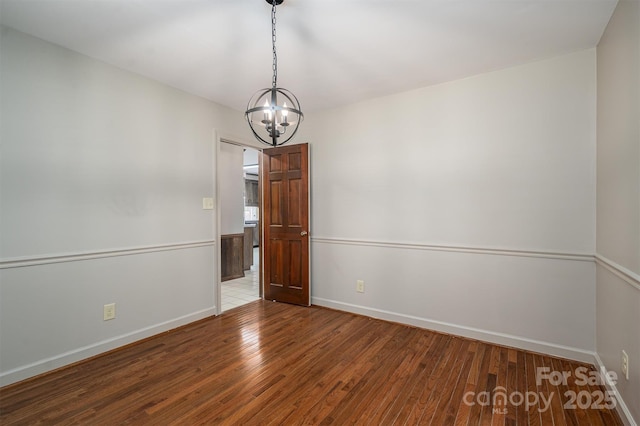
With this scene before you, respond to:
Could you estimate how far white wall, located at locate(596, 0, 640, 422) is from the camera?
1559 millimetres

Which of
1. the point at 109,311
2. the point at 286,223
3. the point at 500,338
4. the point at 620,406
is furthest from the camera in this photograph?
the point at 286,223

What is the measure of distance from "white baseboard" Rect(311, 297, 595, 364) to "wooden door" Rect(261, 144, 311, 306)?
589 mm

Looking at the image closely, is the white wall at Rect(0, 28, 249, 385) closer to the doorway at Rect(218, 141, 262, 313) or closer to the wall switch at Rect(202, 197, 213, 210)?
the wall switch at Rect(202, 197, 213, 210)

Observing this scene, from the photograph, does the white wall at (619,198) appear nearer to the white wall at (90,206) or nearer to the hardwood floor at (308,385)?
the hardwood floor at (308,385)

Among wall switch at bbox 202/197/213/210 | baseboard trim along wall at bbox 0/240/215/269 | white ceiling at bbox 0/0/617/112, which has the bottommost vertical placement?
baseboard trim along wall at bbox 0/240/215/269

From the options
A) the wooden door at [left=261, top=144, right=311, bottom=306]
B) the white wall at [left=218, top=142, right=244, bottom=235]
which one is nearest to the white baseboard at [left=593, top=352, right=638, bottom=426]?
the wooden door at [left=261, top=144, right=311, bottom=306]

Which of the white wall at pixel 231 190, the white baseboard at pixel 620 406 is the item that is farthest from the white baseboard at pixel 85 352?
the white baseboard at pixel 620 406

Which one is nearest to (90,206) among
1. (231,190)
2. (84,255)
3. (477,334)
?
(84,255)

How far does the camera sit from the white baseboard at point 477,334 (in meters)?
2.37

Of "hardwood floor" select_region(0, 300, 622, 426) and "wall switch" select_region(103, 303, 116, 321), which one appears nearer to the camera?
"hardwood floor" select_region(0, 300, 622, 426)

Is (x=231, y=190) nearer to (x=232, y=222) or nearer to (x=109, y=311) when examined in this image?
(x=232, y=222)

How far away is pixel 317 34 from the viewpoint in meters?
2.12

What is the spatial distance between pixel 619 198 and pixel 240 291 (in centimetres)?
427

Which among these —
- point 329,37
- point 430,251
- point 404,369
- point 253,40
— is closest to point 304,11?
point 329,37
